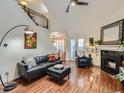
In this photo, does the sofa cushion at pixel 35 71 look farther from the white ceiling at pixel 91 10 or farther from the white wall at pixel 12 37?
the white ceiling at pixel 91 10

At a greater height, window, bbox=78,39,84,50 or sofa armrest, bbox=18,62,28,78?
window, bbox=78,39,84,50

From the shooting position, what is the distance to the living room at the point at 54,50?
12.2 ft

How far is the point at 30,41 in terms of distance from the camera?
199 inches

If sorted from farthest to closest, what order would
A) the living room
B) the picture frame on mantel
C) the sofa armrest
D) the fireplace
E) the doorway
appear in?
the doorway → the fireplace → the picture frame on mantel → the sofa armrest → the living room

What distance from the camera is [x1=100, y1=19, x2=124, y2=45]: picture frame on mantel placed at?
180 inches

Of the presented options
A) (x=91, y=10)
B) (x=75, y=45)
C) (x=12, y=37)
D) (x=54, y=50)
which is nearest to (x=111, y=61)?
(x=91, y=10)

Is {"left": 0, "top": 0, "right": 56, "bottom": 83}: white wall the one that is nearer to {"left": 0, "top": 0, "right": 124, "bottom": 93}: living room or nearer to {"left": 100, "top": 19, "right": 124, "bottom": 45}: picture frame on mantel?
{"left": 0, "top": 0, "right": 124, "bottom": 93}: living room

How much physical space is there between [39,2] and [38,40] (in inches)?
93.8

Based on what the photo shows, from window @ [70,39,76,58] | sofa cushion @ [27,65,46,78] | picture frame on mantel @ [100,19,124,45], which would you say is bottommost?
sofa cushion @ [27,65,46,78]

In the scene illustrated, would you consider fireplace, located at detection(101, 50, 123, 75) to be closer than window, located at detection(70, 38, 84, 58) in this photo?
Yes

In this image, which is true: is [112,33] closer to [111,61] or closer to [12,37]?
[111,61]

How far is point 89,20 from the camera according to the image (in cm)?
624

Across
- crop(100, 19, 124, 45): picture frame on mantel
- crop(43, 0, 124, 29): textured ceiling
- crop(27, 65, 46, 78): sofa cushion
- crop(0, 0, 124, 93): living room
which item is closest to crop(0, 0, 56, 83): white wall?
crop(0, 0, 124, 93): living room

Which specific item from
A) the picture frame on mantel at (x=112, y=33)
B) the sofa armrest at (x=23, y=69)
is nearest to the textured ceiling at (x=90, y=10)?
the picture frame on mantel at (x=112, y=33)
